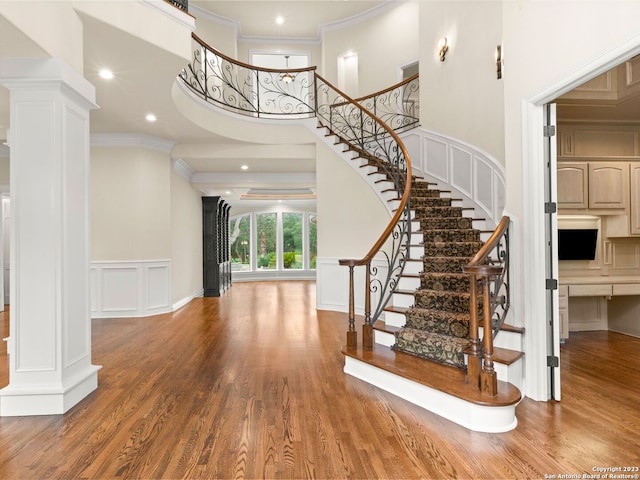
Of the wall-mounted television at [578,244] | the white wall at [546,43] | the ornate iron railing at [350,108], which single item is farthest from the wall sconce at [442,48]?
the wall-mounted television at [578,244]

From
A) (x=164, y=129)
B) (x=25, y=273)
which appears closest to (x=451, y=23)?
(x=164, y=129)

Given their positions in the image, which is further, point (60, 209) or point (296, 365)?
point (296, 365)

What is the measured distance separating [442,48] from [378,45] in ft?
7.83

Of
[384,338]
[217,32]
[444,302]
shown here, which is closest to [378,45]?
[217,32]

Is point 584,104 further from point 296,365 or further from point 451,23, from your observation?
point 296,365

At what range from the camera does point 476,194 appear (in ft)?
A: 18.0

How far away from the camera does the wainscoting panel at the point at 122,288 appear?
20.2ft

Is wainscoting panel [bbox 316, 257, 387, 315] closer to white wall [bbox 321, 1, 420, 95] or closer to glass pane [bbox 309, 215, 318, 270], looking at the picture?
white wall [bbox 321, 1, 420, 95]

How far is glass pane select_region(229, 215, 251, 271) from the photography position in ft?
43.7

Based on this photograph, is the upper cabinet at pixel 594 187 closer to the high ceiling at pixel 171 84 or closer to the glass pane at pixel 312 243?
the high ceiling at pixel 171 84

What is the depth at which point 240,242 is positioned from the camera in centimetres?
1348

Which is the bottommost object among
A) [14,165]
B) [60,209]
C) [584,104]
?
[60,209]

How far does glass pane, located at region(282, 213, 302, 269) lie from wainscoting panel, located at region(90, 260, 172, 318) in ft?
24.3

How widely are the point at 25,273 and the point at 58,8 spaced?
194cm
